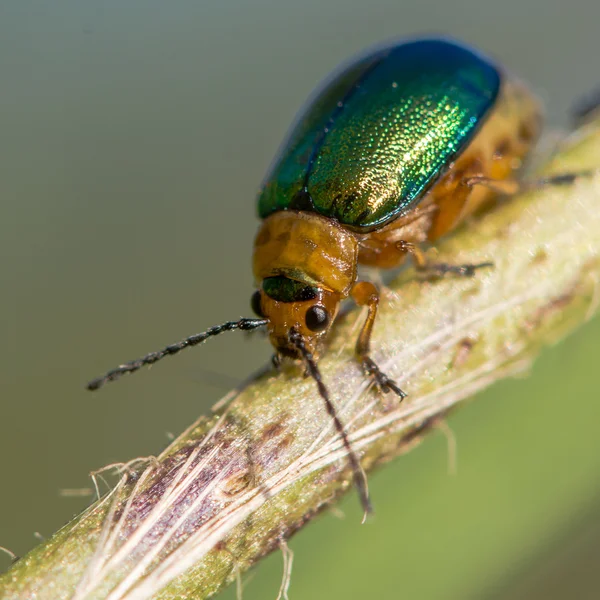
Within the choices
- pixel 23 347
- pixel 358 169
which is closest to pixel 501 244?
pixel 358 169

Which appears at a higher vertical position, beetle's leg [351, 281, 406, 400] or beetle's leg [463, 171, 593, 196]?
beetle's leg [463, 171, 593, 196]

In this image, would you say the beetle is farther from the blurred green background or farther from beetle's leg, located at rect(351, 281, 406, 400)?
the blurred green background

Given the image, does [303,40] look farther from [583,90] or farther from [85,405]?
[85,405]

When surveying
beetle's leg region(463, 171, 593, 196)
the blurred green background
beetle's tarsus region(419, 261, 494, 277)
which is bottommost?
the blurred green background

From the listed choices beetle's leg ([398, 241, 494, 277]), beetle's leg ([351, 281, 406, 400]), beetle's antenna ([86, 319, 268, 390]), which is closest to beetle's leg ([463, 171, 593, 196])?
beetle's leg ([398, 241, 494, 277])

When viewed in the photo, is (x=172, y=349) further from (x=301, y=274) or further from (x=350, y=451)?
(x=350, y=451)

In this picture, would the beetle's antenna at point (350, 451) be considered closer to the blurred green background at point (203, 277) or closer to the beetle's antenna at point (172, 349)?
the blurred green background at point (203, 277)
